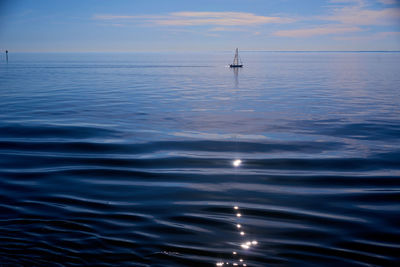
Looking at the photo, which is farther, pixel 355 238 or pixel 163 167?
pixel 163 167

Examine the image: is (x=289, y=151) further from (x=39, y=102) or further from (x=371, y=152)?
(x=39, y=102)

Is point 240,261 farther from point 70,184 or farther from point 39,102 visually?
point 39,102

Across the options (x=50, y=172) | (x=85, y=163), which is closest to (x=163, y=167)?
(x=85, y=163)

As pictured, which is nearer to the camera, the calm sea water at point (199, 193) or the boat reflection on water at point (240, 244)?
the boat reflection on water at point (240, 244)

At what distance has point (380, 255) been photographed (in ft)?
19.7

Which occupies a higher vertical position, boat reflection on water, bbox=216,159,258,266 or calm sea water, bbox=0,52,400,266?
calm sea water, bbox=0,52,400,266

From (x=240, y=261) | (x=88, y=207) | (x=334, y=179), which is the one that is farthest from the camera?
(x=334, y=179)

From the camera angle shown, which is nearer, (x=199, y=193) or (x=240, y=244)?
(x=240, y=244)

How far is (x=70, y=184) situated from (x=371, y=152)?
1035 cm

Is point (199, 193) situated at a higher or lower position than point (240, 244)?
higher

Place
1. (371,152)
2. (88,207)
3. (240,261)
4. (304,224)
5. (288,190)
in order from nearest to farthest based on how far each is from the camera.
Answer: (240,261) < (304,224) < (88,207) < (288,190) < (371,152)

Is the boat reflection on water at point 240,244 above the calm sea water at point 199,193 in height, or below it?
below

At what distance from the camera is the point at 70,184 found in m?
9.62

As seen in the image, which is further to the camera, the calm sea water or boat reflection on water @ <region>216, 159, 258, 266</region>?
the calm sea water
